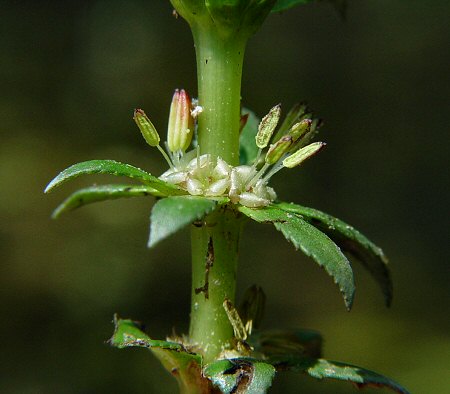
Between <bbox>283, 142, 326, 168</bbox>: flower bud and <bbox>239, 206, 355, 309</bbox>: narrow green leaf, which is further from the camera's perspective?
<bbox>283, 142, 326, 168</bbox>: flower bud

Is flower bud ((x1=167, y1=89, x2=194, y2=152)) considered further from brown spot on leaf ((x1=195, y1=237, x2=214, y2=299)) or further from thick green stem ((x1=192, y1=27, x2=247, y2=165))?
brown spot on leaf ((x1=195, y1=237, x2=214, y2=299))

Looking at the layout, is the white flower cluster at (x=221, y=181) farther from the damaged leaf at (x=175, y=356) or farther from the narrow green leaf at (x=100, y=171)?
Answer: the damaged leaf at (x=175, y=356)

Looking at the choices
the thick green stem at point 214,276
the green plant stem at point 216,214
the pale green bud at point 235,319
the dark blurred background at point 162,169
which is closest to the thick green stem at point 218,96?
the green plant stem at point 216,214

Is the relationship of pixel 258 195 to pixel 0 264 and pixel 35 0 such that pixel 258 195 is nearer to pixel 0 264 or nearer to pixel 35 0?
pixel 0 264

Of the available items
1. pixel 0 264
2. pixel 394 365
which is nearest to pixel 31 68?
pixel 0 264

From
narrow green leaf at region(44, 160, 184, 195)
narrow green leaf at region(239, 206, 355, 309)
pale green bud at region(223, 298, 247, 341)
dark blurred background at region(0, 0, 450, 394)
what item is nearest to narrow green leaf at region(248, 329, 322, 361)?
pale green bud at region(223, 298, 247, 341)

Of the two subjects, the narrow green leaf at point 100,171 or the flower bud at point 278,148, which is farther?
the flower bud at point 278,148
